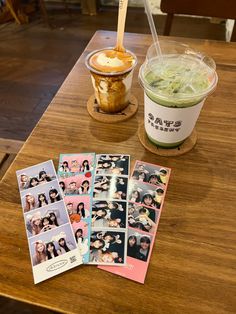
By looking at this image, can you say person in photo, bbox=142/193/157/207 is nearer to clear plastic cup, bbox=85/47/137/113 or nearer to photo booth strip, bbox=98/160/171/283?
photo booth strip, bbox=98/160/171/283

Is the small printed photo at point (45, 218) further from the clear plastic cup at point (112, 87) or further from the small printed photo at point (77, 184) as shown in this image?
the clear plastic cup at point (112, 87)

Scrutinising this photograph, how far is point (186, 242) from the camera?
551 millimetres

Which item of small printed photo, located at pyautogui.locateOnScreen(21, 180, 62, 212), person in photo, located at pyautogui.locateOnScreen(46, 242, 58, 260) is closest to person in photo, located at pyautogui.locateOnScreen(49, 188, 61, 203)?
small printed photo, located at pyautogui.locateOnScreen(21, 180, 62, 212)

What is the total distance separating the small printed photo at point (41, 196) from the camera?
617 mm

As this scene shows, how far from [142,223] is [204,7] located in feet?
3.84

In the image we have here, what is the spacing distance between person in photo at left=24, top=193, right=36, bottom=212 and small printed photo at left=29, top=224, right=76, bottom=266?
0.07 metres

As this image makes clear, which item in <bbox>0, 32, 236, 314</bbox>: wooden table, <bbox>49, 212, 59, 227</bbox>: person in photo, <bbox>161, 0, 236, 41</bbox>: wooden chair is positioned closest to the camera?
<bbox>0, 32, 236, 314</bbox>: wooden table

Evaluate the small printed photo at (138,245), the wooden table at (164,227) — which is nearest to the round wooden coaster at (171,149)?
the wooden table at (164,227)

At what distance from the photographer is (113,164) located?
69 centimetres

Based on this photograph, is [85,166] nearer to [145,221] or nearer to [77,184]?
[77,184]

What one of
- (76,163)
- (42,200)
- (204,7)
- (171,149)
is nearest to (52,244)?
(42,200)

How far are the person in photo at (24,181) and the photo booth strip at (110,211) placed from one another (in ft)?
0.55

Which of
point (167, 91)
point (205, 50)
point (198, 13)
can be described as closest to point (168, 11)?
point (198, 13)

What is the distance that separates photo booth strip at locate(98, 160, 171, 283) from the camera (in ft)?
1.69
